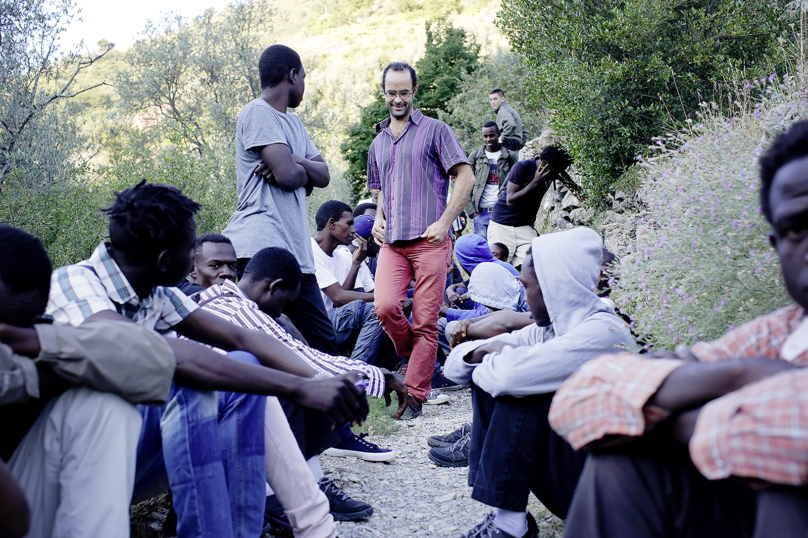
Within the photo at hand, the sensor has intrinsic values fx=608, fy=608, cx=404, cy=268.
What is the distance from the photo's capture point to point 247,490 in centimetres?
227

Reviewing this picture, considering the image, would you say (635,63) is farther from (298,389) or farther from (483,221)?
(298,389)

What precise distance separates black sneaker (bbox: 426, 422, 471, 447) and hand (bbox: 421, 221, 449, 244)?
4.56ft

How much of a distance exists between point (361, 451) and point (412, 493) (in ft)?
1.93

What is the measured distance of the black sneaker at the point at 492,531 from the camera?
2486 millimetres

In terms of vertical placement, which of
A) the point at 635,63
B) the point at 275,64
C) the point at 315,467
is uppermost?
the point at 635,63

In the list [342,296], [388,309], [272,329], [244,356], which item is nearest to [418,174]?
[388,309]

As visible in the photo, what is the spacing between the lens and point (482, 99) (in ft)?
66.1

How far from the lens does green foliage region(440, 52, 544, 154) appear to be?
17906 mm

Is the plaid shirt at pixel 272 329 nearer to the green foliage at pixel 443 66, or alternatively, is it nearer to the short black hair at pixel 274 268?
the short black hair at pixel 274 268

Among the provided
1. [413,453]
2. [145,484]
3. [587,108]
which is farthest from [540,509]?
[587,108]

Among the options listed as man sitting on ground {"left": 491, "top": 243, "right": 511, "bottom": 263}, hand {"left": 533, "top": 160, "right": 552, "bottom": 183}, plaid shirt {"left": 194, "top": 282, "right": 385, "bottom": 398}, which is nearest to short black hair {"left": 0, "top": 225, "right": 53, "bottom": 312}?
plaid shirt {"left": 194, "top": 282, "right": 385, "bottom": 398}

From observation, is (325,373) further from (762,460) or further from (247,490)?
(762,460)

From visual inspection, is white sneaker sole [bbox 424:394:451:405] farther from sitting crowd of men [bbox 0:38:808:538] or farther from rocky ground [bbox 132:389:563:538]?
sitting crowd of men [bbox 0:38:808:538]

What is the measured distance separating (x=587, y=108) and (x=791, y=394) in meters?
6.53
